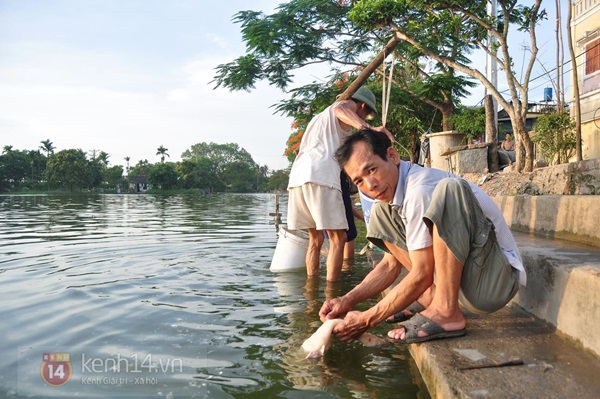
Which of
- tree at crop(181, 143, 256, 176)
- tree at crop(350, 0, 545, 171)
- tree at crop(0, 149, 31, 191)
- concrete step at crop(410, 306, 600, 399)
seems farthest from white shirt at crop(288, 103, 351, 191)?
tree at crop(181, 143, 256, 176)

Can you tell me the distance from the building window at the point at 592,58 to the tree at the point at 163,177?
221 ft

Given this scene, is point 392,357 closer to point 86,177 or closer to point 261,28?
point 261,28

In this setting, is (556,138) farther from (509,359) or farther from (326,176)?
(509,359)

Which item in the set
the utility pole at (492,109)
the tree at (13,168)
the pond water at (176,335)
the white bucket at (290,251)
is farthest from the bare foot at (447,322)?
the tree at (13,168)

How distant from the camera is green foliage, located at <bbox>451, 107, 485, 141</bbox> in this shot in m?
12.6

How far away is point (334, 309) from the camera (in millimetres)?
2529

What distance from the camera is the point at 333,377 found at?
6.66ft

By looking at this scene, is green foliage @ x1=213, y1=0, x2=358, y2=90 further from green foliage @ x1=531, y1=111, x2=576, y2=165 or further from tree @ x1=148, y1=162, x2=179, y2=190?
tree @ x1=148, y1=162, x2=179, y2=190

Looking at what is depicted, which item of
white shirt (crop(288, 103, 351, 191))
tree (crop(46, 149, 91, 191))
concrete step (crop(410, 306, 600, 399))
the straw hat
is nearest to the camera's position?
concrete step (crop(410, 306, 600, 399))

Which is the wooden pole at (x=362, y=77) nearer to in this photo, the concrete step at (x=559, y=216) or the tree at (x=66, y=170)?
the concrete step at (x=559, y=216)

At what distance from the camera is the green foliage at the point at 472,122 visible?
12609 mm

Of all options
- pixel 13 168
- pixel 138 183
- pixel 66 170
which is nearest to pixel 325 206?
pixel 66 170

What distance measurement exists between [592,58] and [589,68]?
11.5 inches

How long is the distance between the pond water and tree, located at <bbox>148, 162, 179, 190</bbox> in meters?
70.9
